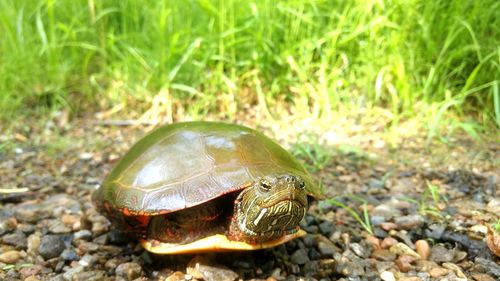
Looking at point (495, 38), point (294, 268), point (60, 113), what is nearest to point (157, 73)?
point (60, 113)

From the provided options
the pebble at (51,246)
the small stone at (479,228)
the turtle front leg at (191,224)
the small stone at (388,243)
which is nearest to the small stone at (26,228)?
the pebble at (51,246)

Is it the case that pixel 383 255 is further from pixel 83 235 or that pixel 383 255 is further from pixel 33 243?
pixel 33 243

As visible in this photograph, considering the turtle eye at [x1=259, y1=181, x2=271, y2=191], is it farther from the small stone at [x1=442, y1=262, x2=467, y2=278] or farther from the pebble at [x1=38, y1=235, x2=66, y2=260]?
the pebble at [x1=38, y1=235, x2=66, y2=260]

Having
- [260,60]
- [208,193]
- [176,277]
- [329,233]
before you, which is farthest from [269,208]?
[260,60]

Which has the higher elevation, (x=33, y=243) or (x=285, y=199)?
(x=285, y=199)

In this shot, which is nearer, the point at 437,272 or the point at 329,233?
the point at 437,272

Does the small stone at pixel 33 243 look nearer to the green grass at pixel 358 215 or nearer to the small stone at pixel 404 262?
the green grass at pixel 358 215
